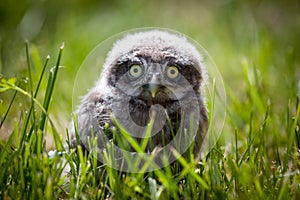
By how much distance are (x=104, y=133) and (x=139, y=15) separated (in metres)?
4.52

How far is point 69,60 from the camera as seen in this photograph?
552 centimetres

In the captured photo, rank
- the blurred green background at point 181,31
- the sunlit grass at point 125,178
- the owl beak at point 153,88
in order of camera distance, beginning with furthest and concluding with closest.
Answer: the blurred green background at point 181,31
the owl beak at point 153,88
the sunlit grass at point 125,178

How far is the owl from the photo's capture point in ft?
9.97

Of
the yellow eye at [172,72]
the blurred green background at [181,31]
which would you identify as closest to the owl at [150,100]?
the yellow eye at [172,72]

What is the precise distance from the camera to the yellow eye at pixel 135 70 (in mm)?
3111

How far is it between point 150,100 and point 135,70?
20cm

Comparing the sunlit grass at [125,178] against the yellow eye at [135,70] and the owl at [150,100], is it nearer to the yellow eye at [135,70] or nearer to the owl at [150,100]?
the owl at [150,100]

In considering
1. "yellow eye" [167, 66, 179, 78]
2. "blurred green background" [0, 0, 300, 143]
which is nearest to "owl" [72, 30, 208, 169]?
"yellow eye" [167, 66, 179, 78]

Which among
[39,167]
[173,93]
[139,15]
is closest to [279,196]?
[173,93]

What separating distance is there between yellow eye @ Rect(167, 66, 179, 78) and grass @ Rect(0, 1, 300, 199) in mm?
470

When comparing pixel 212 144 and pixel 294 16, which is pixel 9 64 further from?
pixel 294 16

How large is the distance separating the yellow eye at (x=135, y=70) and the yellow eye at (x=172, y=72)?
162mm

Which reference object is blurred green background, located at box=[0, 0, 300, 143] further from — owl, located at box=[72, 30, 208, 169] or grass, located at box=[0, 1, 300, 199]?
owl, located at box=[72, 30, 208, 169]

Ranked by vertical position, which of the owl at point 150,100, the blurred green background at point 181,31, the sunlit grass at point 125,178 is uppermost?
the blurred green background at point 181,31
